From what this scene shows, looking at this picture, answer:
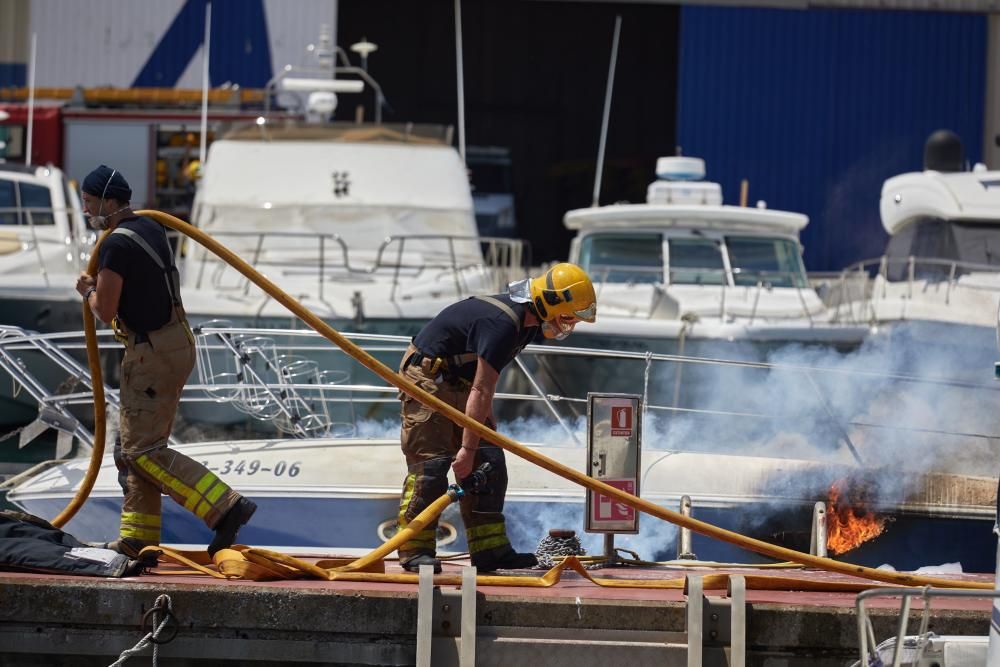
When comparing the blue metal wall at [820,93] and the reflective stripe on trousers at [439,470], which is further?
the blue metal wall at [820,93]

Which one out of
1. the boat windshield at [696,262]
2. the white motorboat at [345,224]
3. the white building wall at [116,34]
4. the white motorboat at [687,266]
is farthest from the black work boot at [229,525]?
the white building wall at [116,34]

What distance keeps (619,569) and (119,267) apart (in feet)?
7.63

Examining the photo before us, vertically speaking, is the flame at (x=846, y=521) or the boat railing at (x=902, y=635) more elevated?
the boat railing at (x=902, y=635)

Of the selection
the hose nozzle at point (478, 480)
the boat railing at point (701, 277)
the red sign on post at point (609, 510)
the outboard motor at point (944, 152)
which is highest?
the outboard motor at point (944, 152)

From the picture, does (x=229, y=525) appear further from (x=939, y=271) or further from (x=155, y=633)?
(x=939, y=271)

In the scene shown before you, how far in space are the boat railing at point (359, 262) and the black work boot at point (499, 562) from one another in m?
5.38

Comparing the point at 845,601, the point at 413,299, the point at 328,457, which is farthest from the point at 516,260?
the point at 845,601

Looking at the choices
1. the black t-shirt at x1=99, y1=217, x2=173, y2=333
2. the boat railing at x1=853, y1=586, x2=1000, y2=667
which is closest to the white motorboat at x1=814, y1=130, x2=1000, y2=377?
the boat railing at x1=853, y1=586, x2=1000, y2=667

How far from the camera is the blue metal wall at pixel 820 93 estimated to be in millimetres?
24172

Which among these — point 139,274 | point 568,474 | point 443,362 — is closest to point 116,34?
point 139,274

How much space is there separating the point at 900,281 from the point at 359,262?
15.4ft

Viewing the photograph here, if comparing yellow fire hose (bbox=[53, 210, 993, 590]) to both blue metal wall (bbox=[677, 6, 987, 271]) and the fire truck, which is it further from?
blue metal wall (bbox=[677, 6, 987, 271])

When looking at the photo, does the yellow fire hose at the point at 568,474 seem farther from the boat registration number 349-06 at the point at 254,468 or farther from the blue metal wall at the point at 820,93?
the blue metal wall at the point at 820,93

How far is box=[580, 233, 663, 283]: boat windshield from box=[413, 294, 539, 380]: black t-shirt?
20.3 ft
